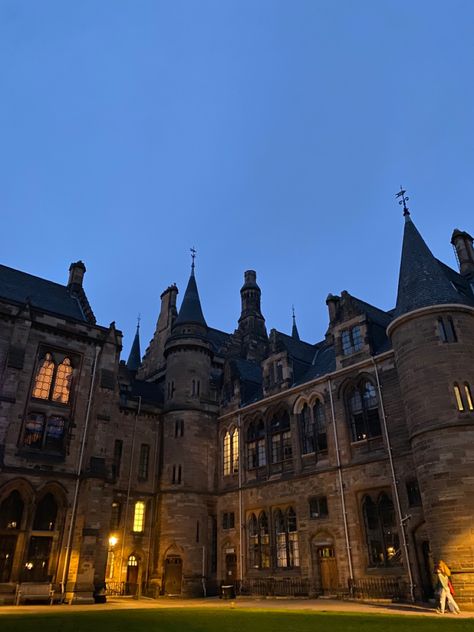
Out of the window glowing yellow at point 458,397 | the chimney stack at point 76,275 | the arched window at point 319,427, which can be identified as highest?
the chimney stack at point 76,275

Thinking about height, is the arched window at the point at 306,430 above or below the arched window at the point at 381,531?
above

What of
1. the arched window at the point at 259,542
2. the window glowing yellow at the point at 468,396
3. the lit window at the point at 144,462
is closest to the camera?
the window glowing yellow at the point at 468,396

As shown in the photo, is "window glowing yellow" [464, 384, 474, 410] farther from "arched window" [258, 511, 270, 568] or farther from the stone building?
"arched window" [258, 511, 270, 568]

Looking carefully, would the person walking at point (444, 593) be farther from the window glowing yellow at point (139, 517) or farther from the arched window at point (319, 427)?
the window glowing yellow at point (139, 517)

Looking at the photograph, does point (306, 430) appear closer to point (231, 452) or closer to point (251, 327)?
point (231, 452)

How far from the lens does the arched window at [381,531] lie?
24.1m

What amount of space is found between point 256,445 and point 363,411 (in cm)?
920

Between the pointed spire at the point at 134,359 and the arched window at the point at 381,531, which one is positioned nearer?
the arched window at the point at 381,531

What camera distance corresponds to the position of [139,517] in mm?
Result: 33625

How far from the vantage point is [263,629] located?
35.9 ft

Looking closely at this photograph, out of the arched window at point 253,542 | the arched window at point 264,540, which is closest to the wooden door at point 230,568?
the arched window at point 253,542

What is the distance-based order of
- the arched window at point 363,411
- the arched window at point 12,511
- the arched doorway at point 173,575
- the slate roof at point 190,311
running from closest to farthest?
the arched window at point 12,511
the arched window at point 363,411
the arched doorway at point 173,575
the slate roof at point 190,311

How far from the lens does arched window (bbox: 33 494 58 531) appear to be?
26.4 metres

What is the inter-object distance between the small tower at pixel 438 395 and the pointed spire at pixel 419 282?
0.15 feet
